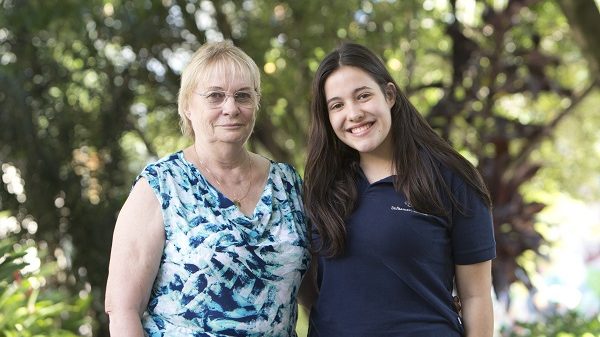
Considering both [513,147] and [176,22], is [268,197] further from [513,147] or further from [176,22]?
[513,147]

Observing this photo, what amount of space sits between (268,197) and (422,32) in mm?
3886

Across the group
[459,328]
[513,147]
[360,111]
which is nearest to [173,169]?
[360,111]

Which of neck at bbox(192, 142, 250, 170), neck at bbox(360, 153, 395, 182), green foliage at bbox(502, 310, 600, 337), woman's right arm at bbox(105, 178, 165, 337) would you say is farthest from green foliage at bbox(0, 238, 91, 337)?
green foliage at bbox(502, 310, 600, 337)

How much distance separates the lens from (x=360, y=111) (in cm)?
262

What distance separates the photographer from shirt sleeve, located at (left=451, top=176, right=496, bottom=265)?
259 cm

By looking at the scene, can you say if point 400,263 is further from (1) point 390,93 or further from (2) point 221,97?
(2) point 221,97

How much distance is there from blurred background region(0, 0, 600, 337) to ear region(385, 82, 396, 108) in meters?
2.64

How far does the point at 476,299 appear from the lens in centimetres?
268

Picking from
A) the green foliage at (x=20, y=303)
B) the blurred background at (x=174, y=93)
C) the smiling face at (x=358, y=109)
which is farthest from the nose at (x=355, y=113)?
the blurred background at (x=174, y=93)

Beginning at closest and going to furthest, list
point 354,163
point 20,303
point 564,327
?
point 354,163
point 20,303
point 564,327

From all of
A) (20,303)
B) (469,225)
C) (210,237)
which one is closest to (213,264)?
(210,237)

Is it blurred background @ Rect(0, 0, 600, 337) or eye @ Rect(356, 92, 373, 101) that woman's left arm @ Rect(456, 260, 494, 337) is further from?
blurred background @ Rect(0, 0, 600, 337)

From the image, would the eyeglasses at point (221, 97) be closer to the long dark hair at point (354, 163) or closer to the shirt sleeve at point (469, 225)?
the long dark hair at point (354, 163)

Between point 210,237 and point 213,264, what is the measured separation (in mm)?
81
